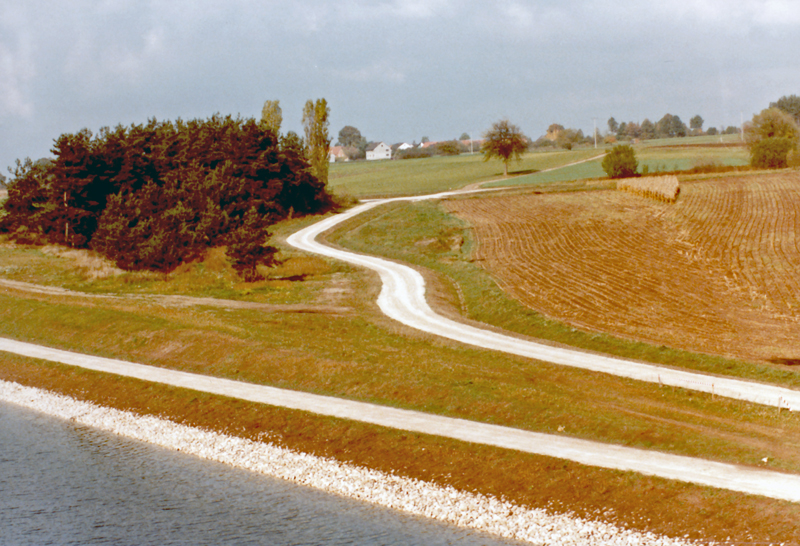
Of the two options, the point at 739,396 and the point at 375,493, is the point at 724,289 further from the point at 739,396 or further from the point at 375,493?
the point at 375,493

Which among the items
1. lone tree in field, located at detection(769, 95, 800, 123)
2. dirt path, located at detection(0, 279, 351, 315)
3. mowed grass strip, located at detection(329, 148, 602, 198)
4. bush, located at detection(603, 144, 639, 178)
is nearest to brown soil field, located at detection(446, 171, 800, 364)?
dirt path, located at detection(0, 279, 351, 315)

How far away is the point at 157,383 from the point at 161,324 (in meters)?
7.26

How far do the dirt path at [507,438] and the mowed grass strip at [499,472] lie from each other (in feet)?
1.19

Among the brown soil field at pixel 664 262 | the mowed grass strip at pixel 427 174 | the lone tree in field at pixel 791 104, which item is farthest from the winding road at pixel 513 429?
the lone tree in field at pixel 791 104

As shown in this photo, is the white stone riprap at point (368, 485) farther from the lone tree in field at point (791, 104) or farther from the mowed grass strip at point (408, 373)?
the lone tree in field at point (791, 104)

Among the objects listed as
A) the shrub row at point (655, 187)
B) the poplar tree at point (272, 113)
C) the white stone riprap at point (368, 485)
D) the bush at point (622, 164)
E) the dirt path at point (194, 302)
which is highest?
the poplar tree at point (272, 113)

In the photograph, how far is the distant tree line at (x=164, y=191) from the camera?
48.8 meters

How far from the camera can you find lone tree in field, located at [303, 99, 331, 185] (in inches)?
→ 3194

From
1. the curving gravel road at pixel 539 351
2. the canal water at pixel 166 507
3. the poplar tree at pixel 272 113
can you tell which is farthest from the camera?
the poplar tree at pixel 272 113

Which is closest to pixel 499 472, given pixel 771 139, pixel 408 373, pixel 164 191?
pixel 408 373

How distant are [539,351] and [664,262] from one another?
1952cm

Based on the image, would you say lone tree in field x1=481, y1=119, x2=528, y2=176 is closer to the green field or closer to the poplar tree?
the green field

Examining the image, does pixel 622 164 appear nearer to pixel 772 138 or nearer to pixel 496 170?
pixel 772 138

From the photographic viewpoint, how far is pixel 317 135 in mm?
81812
